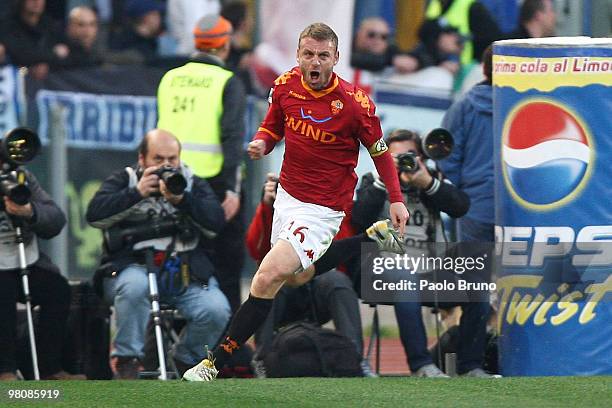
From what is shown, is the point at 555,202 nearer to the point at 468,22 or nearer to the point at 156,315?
the point at 156,315

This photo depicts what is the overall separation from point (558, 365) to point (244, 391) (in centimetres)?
189

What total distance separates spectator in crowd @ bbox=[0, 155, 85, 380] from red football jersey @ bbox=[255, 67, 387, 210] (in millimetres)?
1785

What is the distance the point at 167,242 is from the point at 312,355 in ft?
3.88

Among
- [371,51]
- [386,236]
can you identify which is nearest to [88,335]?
[386,236]

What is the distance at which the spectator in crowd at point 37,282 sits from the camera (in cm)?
990

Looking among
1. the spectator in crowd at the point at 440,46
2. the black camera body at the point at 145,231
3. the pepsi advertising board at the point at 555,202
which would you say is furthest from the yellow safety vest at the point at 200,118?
the spectator in crowd at the point at 440,46

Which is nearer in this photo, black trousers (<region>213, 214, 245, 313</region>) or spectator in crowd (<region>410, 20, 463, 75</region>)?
black trousers (<region>213, 214, 245, 313</region>)

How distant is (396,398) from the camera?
8109mm

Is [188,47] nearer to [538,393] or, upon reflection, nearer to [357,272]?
[357,272]

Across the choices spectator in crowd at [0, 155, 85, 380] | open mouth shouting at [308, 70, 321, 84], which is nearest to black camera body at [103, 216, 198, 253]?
spectator in crowd at [0, 155, 85, 380]

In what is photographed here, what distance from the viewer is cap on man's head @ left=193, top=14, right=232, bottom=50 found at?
11.0 metres

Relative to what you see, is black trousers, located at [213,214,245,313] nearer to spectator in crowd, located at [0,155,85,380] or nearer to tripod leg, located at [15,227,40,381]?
spectator in crowd, located at [0,155,85,380]

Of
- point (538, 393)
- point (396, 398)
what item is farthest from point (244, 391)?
point (538, 393)

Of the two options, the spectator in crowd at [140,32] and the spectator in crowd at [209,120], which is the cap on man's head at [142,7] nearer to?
the spectator in crowd at [140,32]
